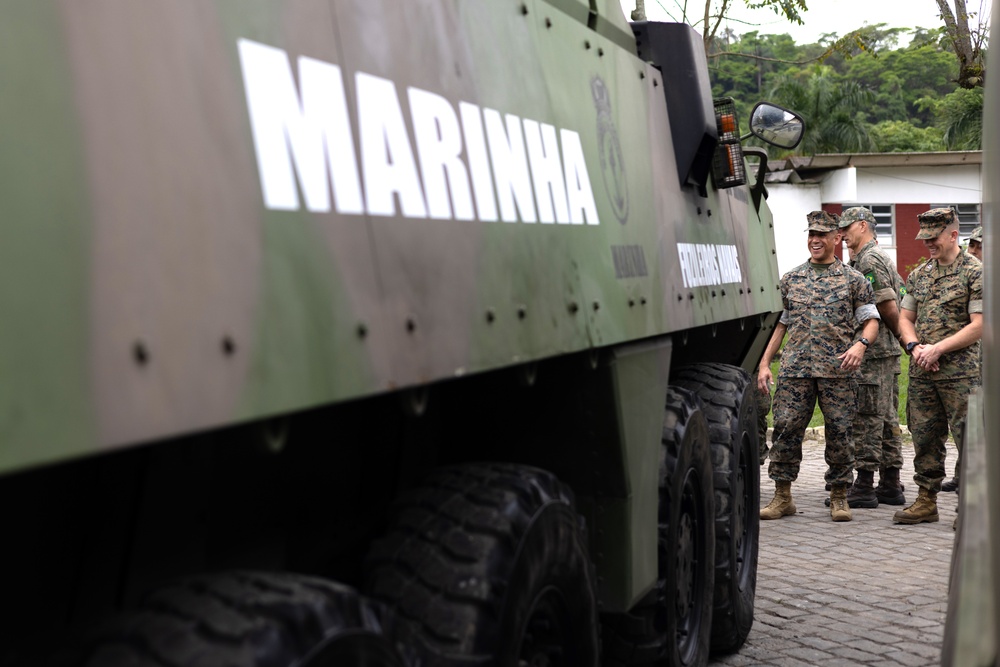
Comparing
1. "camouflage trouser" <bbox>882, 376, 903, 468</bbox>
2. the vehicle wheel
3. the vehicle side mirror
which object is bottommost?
"camouflage trouser" <bbox>882, 376, 903, 468</bbox>

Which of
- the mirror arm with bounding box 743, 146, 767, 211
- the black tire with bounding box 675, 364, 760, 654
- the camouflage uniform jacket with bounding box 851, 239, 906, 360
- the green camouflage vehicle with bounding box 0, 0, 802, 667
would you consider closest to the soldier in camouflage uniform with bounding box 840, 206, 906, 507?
the camouflage uniform jacket with bounding box 851, 239, 906, 360

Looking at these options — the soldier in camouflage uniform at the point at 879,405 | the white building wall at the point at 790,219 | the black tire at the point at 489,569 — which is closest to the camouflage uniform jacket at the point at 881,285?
the soldier in camouflage uniform at the point at 879,405

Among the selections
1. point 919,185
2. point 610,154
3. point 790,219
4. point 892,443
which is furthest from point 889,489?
point 919,185

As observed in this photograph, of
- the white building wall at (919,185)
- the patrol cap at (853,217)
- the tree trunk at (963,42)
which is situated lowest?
the patrol cap at (853,217)

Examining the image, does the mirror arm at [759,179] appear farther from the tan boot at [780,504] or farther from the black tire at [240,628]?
the black tire at [240,628]

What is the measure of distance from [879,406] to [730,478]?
5105 mm

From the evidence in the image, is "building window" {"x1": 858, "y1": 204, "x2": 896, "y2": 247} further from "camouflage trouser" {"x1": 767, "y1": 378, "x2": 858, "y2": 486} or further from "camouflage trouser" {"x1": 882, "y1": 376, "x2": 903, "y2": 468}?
"camouflage trouser" {"x1": 767, "y1": 378, "x2": 858, "y2": 486}

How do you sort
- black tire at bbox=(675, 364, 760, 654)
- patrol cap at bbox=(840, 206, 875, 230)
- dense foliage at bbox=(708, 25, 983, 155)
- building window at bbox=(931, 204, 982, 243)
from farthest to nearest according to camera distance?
building window at bbox=(931, 204, 982, 243)
dense foliage at bbox=(708, 25, 983, 155)
patrol cap at bbox=(840, 206, 875, 230)
black tire at bbox=(675, 364, 760, 654)

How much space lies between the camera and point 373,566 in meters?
2.61

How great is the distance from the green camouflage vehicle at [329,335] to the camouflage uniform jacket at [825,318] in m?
5.35

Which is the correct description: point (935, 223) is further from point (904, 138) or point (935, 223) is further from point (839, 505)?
point (904, 138)

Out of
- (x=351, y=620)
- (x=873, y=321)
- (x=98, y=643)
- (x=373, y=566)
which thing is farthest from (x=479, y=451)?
(x=873, y=321)

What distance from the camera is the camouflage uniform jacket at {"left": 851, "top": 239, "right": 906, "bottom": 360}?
9820 millimetres

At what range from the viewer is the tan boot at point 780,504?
9414 mm
